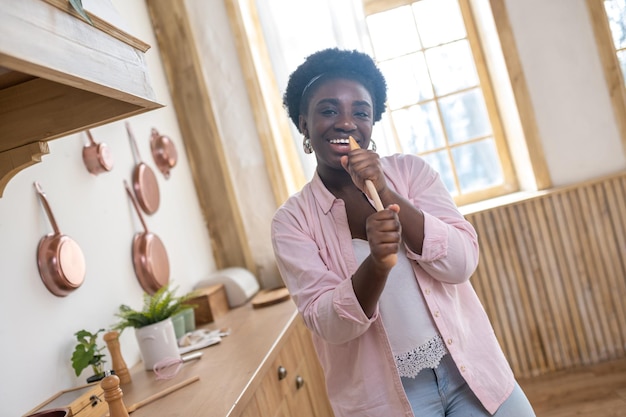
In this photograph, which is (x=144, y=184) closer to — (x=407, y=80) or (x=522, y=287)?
(x=407, y=80)

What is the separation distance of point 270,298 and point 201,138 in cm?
103

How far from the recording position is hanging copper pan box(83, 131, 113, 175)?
89.3 inches

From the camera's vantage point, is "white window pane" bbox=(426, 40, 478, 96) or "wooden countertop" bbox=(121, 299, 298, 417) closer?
"wooden countertop" bbox=(121, 299, 298, 417)

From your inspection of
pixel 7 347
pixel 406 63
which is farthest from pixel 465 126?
pixel 7 347

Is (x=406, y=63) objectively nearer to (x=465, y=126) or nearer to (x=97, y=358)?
(x=465, y=126)

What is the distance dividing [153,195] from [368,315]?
67.8 inches

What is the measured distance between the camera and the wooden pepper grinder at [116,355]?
6.45 ft

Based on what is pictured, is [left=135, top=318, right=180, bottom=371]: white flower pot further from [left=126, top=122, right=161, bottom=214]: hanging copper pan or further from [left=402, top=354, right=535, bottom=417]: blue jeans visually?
[left=402, top=354, right=535, bottom=417]: blue jeans

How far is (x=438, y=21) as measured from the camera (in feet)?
12.0

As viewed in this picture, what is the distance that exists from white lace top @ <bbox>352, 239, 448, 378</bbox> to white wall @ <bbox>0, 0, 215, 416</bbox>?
95 centimetres

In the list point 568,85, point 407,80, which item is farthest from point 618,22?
point 407,80

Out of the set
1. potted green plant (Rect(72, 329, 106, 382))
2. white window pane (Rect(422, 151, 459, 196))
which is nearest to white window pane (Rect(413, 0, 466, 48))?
white window pane (Rect(422, 151, 459, 196))

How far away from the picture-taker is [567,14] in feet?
10.7

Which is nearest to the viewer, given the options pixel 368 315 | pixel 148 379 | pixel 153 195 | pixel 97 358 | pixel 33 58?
pixel 33 58
